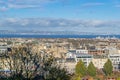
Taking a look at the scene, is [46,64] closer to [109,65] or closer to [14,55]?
[14,55]

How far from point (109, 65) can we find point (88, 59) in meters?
28.5

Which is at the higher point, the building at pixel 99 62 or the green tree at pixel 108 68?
the green tree at pixel 108 68

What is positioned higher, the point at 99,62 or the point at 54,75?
the point at 54,75

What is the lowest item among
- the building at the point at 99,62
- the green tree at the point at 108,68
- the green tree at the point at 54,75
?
the building at the point at 99,62

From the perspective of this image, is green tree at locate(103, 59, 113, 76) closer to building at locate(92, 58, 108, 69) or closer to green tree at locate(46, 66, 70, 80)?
building at locate(92, 58, 108, 69)

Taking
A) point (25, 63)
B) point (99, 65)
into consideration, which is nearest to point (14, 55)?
point (25, 63)

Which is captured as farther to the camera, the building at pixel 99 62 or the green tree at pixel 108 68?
the building at pixel 99 62

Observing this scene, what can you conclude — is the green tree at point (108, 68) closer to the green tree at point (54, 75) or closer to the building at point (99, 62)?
the building at point (99, 62)

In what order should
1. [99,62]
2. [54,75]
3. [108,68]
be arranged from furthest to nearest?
[99,62], [108,68], [54,75]

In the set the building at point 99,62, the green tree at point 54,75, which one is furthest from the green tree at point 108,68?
the green tree at point 54,75

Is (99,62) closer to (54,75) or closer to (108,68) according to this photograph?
(108,68)

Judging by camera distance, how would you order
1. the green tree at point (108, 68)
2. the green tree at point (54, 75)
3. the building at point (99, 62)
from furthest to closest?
the building at point (99, 62)
the green tree at point (108, 68)
the green tree at point (54, 75)

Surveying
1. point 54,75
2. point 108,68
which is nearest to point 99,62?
point 108,68

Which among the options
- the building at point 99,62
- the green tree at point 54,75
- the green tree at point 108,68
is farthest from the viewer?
the building at point 99,62
